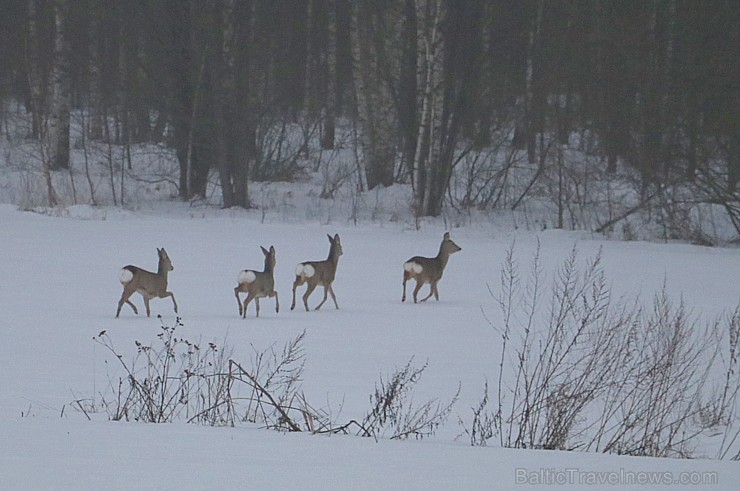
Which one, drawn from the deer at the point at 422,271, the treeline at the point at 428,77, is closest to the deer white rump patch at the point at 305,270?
the deer at the point at 422,271

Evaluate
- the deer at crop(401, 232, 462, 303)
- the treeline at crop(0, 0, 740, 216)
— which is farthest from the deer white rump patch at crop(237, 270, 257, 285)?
the treeline at crop(0, 0, 740, 216)

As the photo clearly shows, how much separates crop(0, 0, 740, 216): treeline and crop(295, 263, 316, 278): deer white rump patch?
469 inches

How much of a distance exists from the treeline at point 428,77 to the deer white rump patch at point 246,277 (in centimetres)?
1293

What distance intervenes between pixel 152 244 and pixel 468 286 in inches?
Answer: 285

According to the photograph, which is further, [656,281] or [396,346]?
[656,281]

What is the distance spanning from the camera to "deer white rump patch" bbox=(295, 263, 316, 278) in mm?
14172

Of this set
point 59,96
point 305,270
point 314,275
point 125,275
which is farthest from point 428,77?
point 125,275

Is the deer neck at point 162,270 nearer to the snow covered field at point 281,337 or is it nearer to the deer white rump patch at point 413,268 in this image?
the snow covered field at point 281,337

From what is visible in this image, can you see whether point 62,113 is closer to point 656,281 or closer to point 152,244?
point 152,244

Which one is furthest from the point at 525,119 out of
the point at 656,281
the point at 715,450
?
the point at 715,450

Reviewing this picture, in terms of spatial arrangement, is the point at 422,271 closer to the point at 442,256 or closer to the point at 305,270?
the point at 442,256

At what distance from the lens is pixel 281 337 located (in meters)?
12.1

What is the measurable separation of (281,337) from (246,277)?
1443 millimetres

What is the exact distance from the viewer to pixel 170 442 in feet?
19.5
